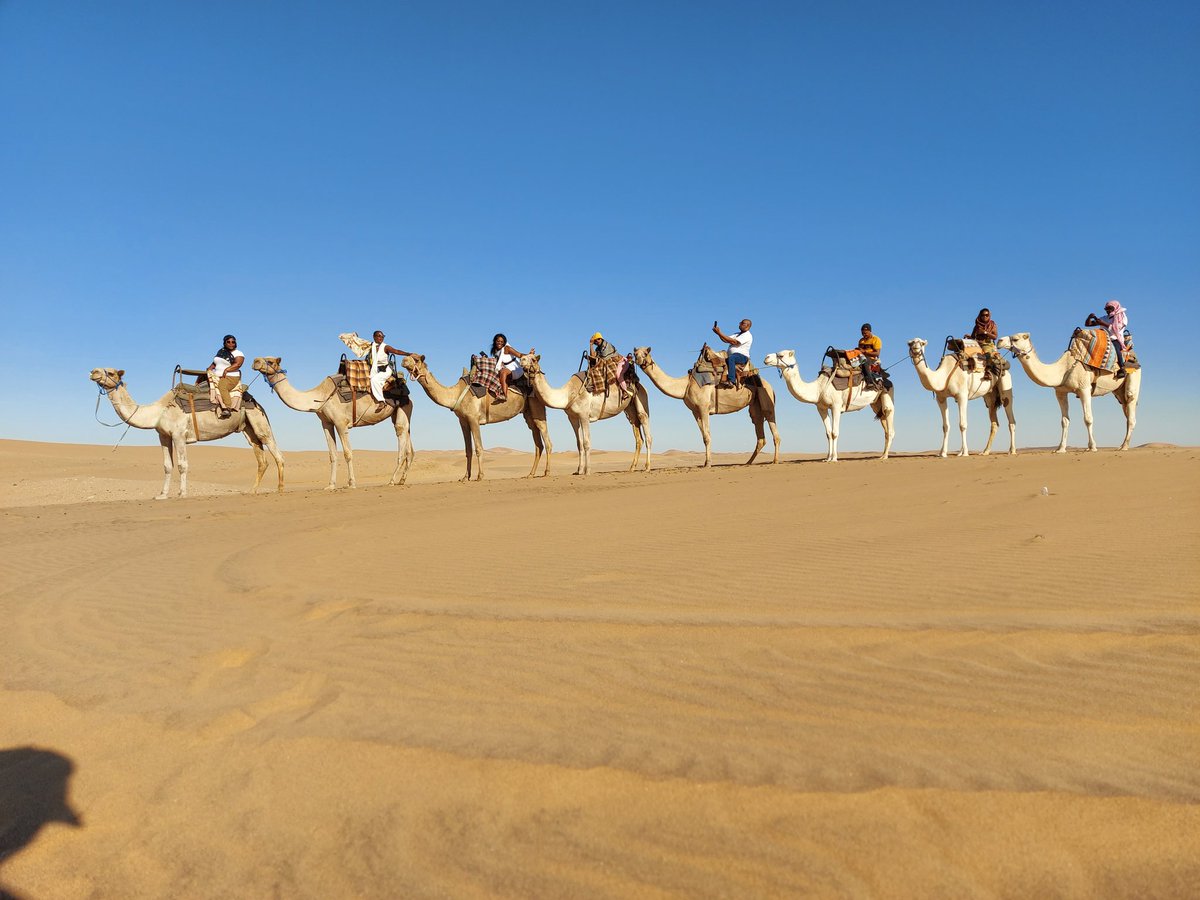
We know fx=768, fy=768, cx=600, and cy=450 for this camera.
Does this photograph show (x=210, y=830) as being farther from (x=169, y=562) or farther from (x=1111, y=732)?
(x=169, y=562)

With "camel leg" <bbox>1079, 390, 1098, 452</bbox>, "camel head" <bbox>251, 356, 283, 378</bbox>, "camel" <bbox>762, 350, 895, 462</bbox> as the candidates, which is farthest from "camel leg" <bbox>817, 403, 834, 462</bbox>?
"camel head" <bbox>251, 356, 283, 378</bbox>

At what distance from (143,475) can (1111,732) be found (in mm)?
32508

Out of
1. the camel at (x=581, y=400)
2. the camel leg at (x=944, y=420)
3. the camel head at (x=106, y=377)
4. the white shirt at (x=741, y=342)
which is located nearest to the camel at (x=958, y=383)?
the camel leg at (x=944, y=420)

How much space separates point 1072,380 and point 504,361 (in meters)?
14.2

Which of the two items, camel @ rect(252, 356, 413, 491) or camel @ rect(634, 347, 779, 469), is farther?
camel @ rect(634, 347, 779, 469)

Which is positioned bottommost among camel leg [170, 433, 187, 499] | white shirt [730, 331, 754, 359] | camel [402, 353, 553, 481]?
camel leg [170, 433, 187, 499]

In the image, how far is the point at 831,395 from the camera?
20.1 meters

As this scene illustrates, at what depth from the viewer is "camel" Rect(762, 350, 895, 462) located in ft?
66.1

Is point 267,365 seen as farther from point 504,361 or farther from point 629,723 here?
point 629,723

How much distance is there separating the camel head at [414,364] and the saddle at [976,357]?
13.2 m

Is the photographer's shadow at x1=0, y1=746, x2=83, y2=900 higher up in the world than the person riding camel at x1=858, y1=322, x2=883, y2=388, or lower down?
lower down

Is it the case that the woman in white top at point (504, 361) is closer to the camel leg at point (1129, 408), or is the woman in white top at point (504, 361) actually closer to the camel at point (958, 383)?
the camel at point (958, 383)

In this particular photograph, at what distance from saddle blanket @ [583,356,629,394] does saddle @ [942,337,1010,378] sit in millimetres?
8548

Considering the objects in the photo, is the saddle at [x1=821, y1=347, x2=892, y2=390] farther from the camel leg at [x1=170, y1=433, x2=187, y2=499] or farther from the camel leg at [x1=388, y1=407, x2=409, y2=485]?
the camel leg at [x1=170, y1=433, x2=187, y2=499]
